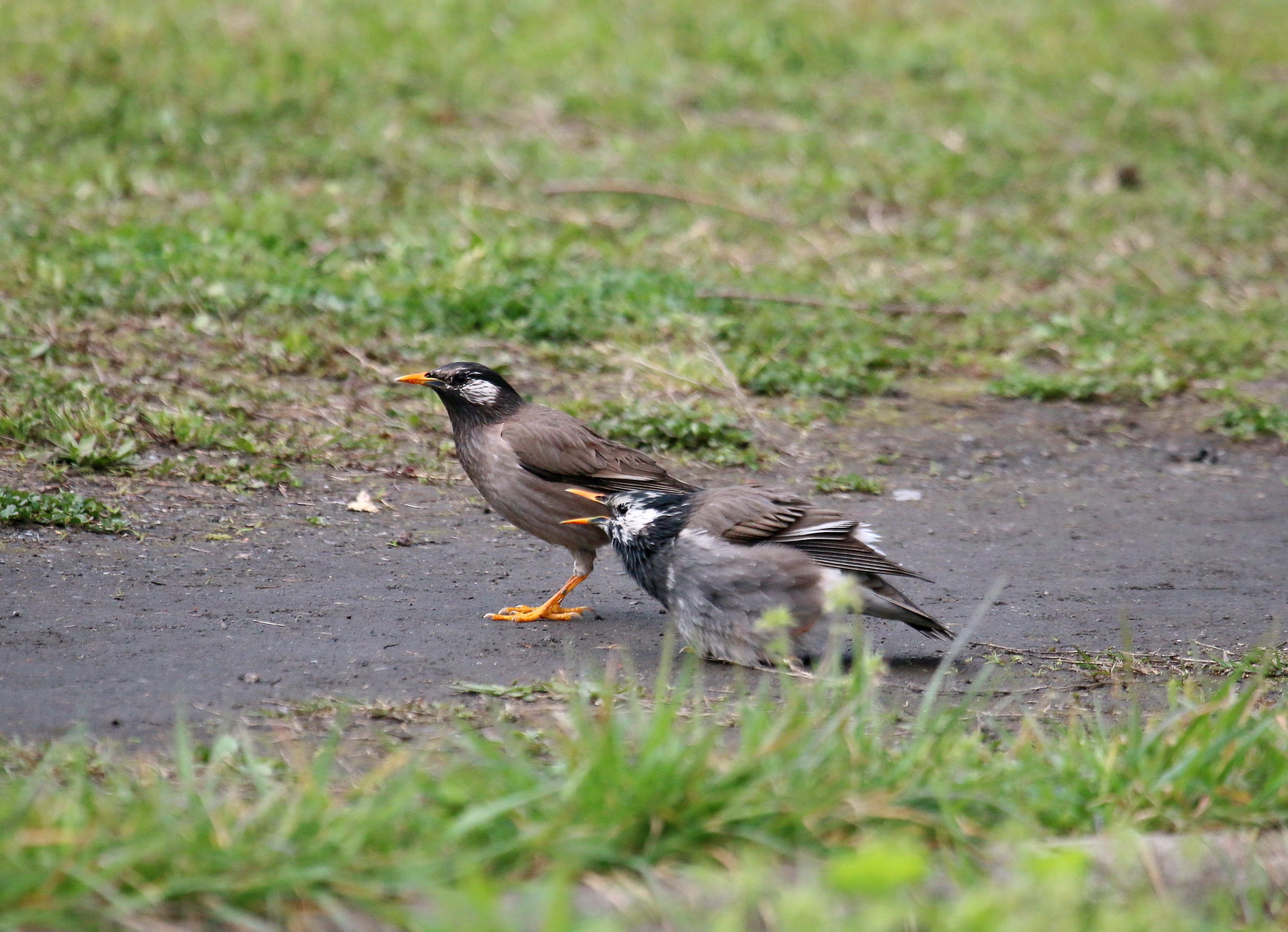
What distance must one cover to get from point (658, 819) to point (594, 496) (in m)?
2.98

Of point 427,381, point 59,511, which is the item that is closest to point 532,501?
point 427,381

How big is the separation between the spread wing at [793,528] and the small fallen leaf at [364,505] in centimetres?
203

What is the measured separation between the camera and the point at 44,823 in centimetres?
320

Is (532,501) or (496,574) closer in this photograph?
(532,501)

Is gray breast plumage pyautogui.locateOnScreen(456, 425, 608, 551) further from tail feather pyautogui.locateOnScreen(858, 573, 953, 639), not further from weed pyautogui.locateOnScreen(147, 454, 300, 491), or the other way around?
weed pyautogui.locateOnScreen(147, 454, 300, 491)

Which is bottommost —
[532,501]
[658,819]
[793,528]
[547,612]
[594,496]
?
[547,612]

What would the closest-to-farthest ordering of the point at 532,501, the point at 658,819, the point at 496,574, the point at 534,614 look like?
the point at 658,819
the point at 534,614
the point at 532,501
the point at 496,574

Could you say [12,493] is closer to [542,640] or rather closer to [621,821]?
[542,640]

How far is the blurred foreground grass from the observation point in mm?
9000

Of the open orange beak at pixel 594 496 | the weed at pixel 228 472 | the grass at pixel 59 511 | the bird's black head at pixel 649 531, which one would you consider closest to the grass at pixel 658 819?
the bird's black head at pixel 649 531

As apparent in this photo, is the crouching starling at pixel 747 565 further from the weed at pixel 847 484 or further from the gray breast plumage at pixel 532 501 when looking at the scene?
the weed at pixel 847 484

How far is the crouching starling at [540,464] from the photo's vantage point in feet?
21.3

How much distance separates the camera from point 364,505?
7309 mm

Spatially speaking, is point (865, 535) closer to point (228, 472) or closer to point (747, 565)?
point (747, 565)
